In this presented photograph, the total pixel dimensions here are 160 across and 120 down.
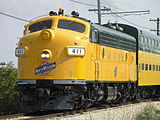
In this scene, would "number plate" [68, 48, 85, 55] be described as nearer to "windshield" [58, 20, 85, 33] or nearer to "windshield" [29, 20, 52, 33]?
"windshield" [58, 20, 85, 33]

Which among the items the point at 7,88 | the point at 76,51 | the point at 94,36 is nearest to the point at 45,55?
the point at 76,51

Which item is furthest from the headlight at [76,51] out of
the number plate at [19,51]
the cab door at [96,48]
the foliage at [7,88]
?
the foliage at [7,88]

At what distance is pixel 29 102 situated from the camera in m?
13.5

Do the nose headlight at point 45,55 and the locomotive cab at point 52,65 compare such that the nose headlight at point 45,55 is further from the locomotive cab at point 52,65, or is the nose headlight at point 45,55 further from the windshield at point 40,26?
the windshield at point 40,26

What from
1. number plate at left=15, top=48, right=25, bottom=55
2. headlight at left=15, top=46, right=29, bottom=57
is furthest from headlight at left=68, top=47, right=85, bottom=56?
number plate at left=15, top=48, right=25, bottom=55

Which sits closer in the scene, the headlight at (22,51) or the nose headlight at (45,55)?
the nose headlight at (45,55)

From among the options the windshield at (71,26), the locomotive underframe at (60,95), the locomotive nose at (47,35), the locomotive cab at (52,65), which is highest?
the windshield at (71,26)

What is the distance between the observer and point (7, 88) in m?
16.9

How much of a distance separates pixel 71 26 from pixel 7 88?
210 inches

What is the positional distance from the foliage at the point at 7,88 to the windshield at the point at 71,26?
15.4ft

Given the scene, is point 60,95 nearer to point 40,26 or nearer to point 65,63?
point 65,63

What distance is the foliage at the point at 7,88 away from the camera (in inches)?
659

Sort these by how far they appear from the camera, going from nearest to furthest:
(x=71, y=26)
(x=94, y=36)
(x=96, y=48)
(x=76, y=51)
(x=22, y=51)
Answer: (x=76, y=51), (x=22, y=51), (x=71, y=26), (x=94, y=36), (x=96, y=48)

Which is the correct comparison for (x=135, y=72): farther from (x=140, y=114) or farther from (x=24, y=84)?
(x=24, y=84)
